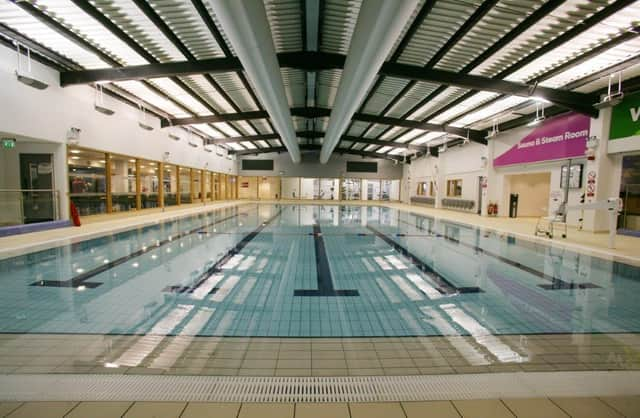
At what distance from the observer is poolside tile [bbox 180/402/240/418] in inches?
49.9

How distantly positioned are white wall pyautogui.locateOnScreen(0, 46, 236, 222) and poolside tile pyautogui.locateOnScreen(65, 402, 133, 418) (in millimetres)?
7041

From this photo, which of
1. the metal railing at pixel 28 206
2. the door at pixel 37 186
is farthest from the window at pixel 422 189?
the door at pixel 37 186

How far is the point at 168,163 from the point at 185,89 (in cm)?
433

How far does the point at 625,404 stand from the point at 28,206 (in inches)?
375

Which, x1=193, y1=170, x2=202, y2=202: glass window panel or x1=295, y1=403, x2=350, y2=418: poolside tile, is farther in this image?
x1=193, y1=170, x2=202, y2=202: glass window panel

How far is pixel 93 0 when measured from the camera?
4.32 meters

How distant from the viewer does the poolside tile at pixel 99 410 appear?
1.25 meters

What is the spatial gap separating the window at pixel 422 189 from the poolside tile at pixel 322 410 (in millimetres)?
18393

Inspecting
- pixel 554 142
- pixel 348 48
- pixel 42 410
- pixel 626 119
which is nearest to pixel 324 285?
pixel 42 410

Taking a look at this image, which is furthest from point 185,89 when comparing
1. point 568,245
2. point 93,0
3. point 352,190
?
point 352,190

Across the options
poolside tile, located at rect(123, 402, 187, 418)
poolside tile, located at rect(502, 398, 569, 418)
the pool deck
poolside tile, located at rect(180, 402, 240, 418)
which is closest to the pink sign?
the pool deck

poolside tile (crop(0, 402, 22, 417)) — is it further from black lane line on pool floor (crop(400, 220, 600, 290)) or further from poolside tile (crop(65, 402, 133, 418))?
black lane line on pool floor (crop(400, 220, 600, 290))

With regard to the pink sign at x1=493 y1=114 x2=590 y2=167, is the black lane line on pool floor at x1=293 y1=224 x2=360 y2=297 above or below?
below

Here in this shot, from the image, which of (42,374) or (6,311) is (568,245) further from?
(6,311)
